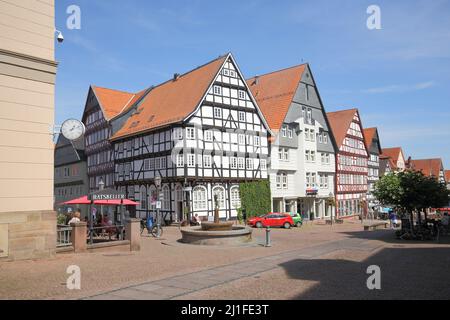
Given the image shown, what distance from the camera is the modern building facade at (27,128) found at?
13.8m

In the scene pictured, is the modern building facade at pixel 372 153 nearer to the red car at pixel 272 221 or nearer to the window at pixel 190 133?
the red car at pixel 272 221

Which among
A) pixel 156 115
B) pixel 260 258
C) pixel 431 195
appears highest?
pixel 156 115

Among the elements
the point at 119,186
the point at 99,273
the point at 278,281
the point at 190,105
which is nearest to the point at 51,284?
the point at 99,273

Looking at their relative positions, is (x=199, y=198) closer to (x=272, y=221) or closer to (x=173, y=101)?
(x=272, y=221)

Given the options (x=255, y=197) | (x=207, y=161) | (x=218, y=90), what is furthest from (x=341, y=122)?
(x=207, y=161)

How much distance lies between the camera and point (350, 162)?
5616 centimetres

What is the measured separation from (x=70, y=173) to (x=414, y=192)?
43.5 meters

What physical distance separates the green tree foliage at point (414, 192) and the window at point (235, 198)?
15.7 meters

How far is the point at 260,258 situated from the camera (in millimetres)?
15539

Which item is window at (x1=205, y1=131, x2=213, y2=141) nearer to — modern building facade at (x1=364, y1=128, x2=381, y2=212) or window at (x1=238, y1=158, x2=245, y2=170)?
window at (x1=238, y1=158, x2=245, y2=170)

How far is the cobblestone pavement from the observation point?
9422 millimetres
